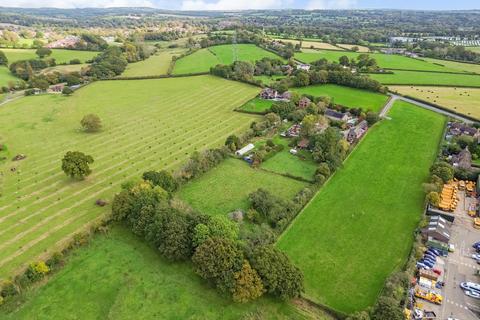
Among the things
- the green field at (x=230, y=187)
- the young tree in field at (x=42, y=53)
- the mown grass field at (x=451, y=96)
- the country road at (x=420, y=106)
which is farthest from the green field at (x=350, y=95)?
the young tree in field at (x=42, y=53)

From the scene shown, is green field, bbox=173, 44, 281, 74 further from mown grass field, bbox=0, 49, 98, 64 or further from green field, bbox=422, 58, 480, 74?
green field, bbox=422, 58, 480, 74

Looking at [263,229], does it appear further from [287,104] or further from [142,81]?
[142,81]

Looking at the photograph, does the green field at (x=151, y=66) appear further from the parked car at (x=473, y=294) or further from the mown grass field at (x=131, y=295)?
the parked car at (x=473, y=294)

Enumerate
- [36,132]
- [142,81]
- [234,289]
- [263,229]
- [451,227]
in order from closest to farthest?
[234,289], [263,229], [451,227], [36,132], [142,81]

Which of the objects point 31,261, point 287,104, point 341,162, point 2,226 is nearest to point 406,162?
point 341,162

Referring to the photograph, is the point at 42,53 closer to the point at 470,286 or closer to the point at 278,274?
the point at 278,274

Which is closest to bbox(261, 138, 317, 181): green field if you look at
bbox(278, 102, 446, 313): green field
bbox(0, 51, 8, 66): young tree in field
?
bbox(278, 102, 446, 313): green field
